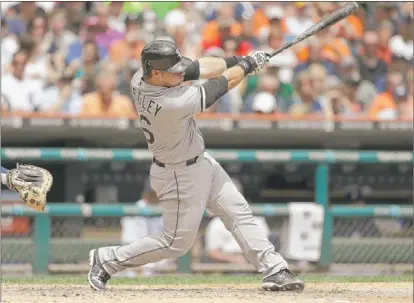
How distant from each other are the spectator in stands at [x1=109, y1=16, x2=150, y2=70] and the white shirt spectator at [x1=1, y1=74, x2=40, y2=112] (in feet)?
3.10

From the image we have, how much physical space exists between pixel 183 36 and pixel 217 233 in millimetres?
2823

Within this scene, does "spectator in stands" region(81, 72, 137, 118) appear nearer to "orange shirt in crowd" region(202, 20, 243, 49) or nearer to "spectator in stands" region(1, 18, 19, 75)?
"spectator in stands" region(1, 18, 19, 75)

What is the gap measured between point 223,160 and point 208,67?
8.83 feet

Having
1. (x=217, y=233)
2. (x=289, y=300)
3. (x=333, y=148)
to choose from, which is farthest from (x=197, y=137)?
(x=333, y=148)

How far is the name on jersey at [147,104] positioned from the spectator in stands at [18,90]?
391 centimetres

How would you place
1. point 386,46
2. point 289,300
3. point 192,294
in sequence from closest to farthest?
1. point 289,300
2. point 192,294
3. point 386,46

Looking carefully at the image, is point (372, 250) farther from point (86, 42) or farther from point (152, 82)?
point (152, 82)

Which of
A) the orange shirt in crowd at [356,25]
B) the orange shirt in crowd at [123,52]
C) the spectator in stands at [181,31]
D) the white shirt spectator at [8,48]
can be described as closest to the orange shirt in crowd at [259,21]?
the spectator in stands at [181,31]

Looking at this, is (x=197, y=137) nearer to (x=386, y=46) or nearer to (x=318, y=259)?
(x=318, y=259)

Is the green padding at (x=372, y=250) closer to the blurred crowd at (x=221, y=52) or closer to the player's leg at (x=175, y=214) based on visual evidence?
the blurred crowd at (x=221, y=52)

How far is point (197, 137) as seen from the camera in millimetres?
6168

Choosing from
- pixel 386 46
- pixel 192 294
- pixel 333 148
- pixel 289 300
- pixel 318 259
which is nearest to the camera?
pixel 289 300

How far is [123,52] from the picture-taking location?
35.0 ft

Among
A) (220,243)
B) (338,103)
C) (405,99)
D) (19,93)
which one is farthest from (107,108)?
(405,99)
